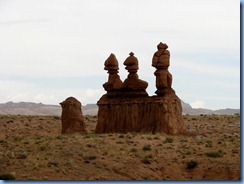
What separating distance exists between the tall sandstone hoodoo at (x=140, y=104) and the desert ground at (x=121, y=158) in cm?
349

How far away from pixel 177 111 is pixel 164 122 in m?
1.90

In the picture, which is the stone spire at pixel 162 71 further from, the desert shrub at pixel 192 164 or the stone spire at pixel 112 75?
the desert shrub at pixel 192 164

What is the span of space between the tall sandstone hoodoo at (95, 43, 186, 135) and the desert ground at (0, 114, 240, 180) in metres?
3.49

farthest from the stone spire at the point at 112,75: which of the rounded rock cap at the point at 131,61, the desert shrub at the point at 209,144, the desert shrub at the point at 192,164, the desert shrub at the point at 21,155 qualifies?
the desert shrub at the point at 21,155

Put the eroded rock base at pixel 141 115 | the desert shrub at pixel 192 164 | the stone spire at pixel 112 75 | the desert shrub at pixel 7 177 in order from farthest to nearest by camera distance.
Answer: the stone spire at pixel 112 75, the eroded rock base at pixel 141 115, the desert shrub at pixel 192 164, the desert shrub at pixel 7 177

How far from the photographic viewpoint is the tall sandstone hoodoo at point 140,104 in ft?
161

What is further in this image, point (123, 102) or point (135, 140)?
point (123, 102)

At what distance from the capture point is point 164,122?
159ft

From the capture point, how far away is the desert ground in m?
33.5

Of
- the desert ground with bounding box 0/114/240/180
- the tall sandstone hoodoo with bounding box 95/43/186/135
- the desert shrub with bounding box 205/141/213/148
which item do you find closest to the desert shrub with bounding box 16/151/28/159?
the desert ground with bounding box 0/114/240/180

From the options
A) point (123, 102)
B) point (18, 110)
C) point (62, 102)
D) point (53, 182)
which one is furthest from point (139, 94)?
point (18, 110)

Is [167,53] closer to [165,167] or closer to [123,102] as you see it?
[123,102]

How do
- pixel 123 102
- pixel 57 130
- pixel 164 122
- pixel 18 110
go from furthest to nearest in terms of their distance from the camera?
1. pixel 18 110
2. pixel 57 130
3. pixel 123 102
4. pixel 164 122

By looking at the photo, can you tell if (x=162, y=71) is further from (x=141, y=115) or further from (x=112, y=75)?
(x=112, y=75)
